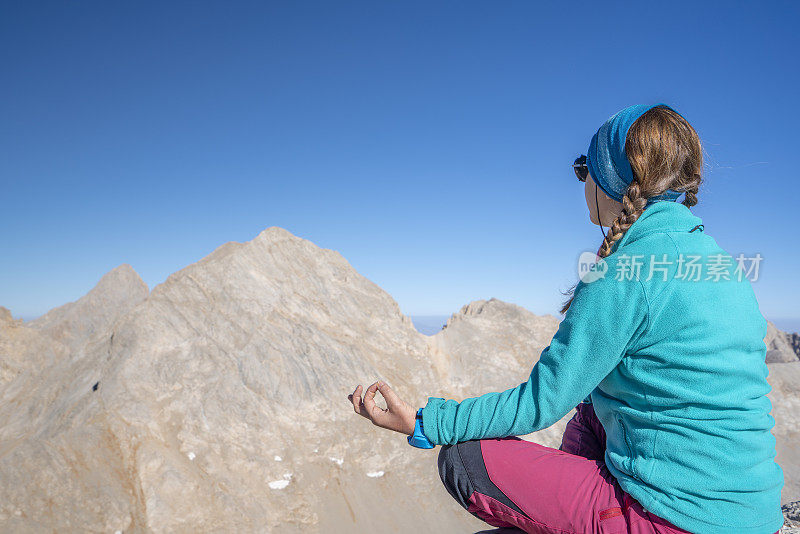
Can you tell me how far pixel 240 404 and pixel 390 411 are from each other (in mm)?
19029

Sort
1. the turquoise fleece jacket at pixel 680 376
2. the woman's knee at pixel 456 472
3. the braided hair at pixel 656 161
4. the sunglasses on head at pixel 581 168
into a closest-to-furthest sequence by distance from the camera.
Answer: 1. the turquoise fleece jacket at pixel 680 376
2. the braided hair at pixel 656 161
3. the woman's knee at pixel 456 472
4. the sunglasses on head at pixel 581 168

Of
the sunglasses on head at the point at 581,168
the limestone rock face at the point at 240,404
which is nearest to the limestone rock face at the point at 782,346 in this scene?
the limestone rock face at the point at 240,404

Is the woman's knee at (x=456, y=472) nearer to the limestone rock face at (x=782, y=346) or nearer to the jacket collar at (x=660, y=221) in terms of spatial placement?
the jacket collar at (x=660, y=221)

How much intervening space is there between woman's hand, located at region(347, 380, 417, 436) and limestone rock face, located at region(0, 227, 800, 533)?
16137mm

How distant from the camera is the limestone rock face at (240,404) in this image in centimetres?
1534

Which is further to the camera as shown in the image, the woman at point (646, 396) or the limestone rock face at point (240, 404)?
the limestone rock face at point (240, 404)

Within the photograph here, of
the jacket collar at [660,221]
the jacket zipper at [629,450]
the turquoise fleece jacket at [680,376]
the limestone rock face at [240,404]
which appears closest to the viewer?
the turquoise fleece jacket at [680,376]

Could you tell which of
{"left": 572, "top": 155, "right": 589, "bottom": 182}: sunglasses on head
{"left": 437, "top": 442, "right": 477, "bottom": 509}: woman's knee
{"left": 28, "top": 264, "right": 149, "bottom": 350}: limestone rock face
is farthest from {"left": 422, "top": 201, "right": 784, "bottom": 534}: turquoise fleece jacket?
{"left": 28, "top": 264, "right": 149, "bottom": 350}: limestone rock face

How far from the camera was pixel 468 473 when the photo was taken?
253cm

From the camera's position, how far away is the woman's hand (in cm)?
252

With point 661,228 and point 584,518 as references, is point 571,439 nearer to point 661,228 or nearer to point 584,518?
point 584,518

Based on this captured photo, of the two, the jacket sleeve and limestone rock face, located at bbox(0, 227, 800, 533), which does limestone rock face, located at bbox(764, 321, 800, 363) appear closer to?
limestone rock face, located at bbox(0, 227, 800, 533)
